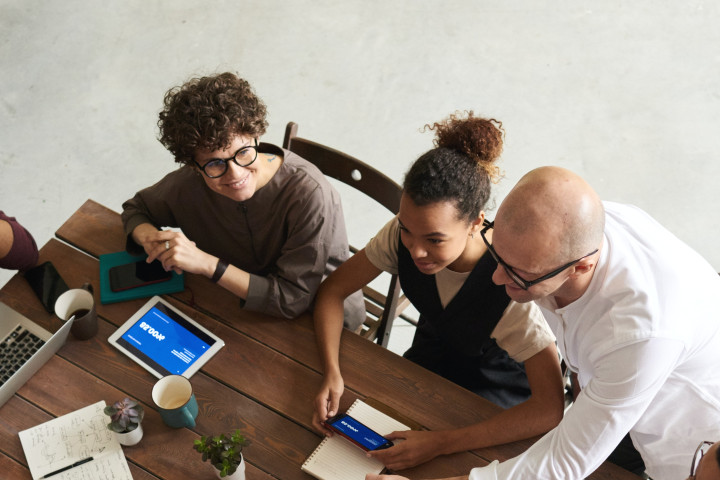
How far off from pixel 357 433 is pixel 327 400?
0.12 meters

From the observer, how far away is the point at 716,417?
1567mm

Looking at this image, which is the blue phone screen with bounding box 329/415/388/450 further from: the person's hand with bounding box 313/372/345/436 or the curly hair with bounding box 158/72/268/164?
the curly hair with bounding box 158/72/268/164

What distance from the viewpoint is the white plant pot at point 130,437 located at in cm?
163

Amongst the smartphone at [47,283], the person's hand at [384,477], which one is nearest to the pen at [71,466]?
the smartphone at [47,283]

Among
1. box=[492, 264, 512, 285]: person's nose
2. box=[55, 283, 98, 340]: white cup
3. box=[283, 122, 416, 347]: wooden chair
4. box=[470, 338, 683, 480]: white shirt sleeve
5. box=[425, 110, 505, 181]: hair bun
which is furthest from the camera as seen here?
box=[283, 122, 416, 347]: wooden chair

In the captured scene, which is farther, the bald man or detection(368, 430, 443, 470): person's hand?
detection(368, 430, 443, 470): person's hand

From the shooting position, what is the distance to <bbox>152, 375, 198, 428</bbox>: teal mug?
164 centimetres

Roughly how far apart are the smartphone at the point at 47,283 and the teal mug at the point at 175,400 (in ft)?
1.44

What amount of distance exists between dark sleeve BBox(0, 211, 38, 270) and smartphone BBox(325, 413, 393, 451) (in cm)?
98

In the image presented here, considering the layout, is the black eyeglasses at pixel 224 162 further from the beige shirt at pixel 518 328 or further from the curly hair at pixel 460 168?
the beige shirt at pixel 518 328

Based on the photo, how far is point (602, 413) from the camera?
55.6 inches

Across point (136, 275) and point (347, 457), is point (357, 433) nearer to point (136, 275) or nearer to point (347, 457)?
point (347, 457)

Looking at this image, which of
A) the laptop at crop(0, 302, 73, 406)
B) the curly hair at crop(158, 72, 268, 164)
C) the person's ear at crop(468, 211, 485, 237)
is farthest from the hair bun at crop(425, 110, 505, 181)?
the laptop at crop(0, 302, 73, 406)

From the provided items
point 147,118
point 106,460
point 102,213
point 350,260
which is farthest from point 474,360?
point 147,118
